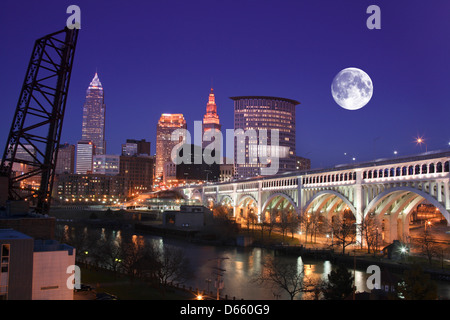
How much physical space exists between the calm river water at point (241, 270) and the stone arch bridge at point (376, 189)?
38.2 feet

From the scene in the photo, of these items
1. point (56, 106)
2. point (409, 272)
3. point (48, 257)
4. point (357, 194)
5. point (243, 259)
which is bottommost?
point (243, 259)

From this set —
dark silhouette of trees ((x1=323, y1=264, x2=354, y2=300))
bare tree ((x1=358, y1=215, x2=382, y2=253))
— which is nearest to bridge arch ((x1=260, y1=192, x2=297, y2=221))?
bare tree ((x1=358, y1=215, x2=382, y2=253))

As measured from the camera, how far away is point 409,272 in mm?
25016

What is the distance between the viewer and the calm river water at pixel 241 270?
33.4 meters

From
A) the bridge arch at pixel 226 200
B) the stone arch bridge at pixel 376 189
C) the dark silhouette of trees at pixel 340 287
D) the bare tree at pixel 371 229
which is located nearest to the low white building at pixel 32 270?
the dark silhouette of trees at pixel 340 287

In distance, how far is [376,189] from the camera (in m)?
55.0

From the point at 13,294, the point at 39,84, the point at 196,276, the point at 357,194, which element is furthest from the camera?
the point at 357,194

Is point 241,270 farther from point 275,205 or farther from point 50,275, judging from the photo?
point 275,205

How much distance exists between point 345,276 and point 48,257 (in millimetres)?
18252

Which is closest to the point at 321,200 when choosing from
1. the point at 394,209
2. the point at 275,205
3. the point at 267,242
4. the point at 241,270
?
the point at 267,242

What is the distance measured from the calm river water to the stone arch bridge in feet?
38.2

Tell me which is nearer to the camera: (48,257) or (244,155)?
(48,257)
